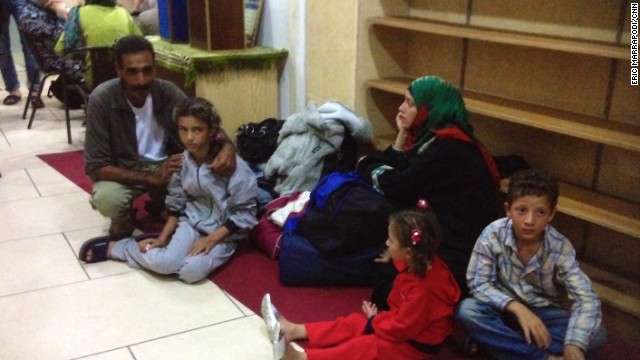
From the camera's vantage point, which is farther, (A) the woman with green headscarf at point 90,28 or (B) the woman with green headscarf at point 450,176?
(A) the woman with green headscarf at point 90,28

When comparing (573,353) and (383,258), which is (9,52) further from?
(573,353)

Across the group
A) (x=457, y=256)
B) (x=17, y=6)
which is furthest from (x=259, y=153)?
(x=17, y=6)

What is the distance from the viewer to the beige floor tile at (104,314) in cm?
233

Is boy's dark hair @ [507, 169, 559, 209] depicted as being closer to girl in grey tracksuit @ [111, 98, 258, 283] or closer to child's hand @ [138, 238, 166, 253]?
girl in grey tracksuit @ [111, 98, 258, 283]

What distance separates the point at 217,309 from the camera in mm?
2586

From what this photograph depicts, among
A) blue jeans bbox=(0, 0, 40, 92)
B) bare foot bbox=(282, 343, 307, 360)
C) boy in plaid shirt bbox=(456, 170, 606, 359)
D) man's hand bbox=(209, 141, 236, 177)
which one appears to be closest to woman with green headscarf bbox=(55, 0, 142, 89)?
blue jeans bbox=(0, 0, 40, 92)

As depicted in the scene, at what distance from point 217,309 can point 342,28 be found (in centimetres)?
174

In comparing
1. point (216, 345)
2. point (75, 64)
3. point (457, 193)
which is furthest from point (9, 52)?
point (457, 193)

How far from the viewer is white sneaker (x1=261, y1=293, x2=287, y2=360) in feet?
7.20

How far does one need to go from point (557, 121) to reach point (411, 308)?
1.07 meters

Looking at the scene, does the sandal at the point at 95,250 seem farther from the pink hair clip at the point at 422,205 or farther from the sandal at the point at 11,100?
the sandal at the point at 11,100

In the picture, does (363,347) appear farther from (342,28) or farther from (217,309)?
(342,28)

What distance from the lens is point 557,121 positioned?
2607 mm

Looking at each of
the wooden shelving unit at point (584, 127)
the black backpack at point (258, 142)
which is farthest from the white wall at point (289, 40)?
the wooden shelving unit at point (584, 127)
